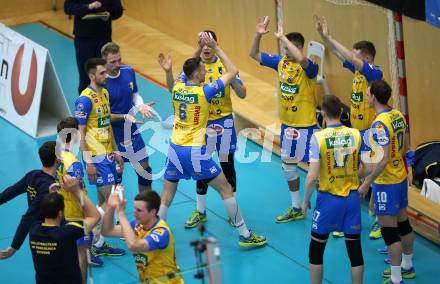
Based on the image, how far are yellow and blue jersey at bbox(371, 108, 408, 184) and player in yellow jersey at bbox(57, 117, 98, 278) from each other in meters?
2.99

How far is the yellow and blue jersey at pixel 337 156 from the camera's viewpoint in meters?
8.77

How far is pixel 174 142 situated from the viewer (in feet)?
33.2

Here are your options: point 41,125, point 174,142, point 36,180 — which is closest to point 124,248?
point 174,142

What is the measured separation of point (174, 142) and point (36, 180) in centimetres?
188

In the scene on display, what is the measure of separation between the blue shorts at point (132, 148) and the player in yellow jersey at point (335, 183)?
8.88 feet

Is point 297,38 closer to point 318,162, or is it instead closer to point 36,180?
point 318,162

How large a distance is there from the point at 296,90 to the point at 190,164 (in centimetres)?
174

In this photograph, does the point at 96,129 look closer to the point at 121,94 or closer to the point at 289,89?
the point at 121,94

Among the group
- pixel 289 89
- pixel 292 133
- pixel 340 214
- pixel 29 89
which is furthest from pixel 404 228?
pixel 29 89

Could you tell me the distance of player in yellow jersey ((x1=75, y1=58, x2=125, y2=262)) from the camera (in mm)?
9969

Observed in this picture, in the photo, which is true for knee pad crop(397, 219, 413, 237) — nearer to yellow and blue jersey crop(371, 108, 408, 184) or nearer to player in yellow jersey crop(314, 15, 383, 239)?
A: yellow and blue jersey crop(371, 108, 408, 184)

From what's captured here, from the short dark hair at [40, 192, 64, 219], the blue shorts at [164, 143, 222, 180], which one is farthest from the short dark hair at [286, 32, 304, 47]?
the short dark hair at [40, 192, 64, 219]

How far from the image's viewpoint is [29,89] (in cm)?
1408

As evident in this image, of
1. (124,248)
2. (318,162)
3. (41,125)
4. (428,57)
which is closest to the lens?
(318,162)
